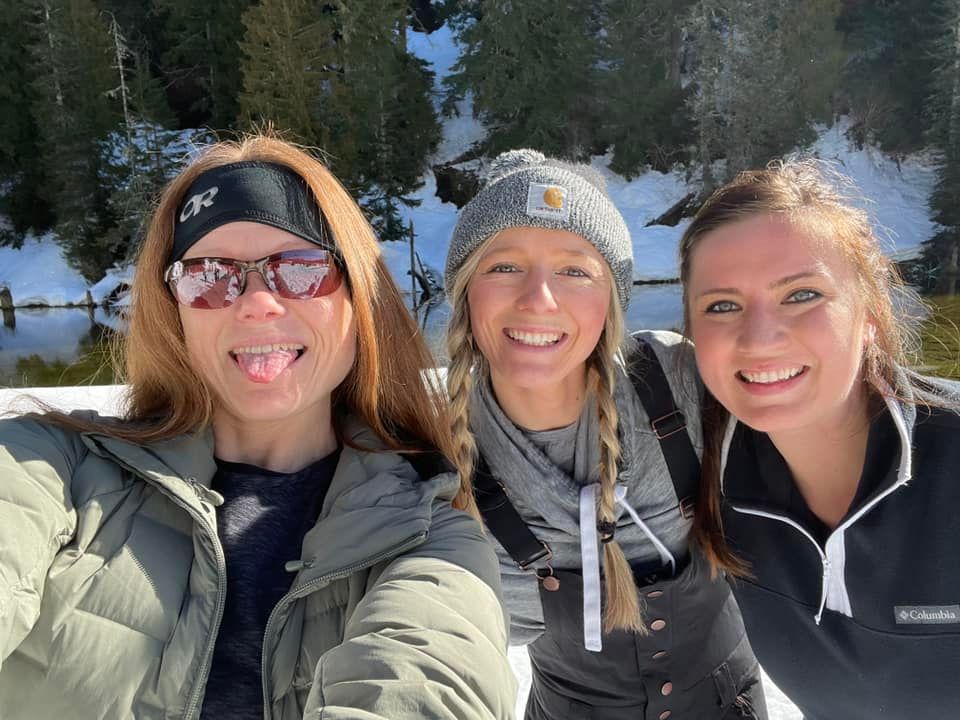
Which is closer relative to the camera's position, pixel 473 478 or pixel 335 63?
pixel 473 478

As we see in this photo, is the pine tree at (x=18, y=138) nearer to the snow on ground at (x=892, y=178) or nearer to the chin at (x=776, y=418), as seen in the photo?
the chin at (x=776, y=418)

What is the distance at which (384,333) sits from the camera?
5.86 ft

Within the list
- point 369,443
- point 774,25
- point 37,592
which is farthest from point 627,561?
point 774,25

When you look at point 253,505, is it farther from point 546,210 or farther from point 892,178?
point 892,178

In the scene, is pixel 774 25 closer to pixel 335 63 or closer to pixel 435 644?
pixel 335 63

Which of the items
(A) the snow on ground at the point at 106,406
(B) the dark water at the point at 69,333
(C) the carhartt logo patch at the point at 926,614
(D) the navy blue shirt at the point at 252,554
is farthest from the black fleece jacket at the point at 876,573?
(B) the dark water at the point at 69,333

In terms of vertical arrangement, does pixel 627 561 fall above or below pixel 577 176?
below

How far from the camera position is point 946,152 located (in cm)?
2108

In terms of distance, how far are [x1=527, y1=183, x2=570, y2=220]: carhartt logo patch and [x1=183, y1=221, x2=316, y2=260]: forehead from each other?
2.70 ft

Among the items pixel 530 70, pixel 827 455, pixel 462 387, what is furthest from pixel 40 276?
pixel 827 455

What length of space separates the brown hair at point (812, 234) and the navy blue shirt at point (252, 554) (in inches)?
46.2

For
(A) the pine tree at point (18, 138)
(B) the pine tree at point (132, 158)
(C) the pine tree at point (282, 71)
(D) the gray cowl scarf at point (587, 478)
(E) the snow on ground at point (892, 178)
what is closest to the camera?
(D) the gray cowl scarf at point (587, 478)

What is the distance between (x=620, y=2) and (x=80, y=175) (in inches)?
811

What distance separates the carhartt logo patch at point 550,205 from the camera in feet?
6.72
